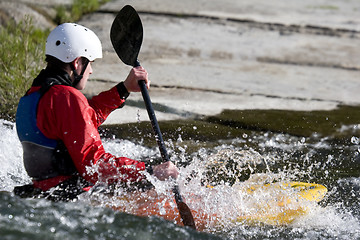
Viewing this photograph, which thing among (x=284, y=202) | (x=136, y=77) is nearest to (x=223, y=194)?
(x=284, y=202)

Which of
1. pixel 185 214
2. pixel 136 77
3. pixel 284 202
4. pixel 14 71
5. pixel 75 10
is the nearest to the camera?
pixel 185 214

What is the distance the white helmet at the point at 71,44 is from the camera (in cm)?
324

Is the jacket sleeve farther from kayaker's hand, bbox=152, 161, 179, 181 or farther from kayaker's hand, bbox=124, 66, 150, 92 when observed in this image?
kayaker's hand, bbox=124, 66, 150, 92

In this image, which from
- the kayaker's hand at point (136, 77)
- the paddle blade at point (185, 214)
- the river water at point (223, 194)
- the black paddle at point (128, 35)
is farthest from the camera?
the black paddle at point (128, 35)

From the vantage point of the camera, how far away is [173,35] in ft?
25.3

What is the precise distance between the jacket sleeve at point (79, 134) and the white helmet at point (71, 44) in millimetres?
270

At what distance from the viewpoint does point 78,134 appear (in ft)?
9.65

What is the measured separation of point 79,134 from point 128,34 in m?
1.13

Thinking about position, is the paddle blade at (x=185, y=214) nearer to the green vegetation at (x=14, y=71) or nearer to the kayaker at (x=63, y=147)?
the kayaker at (x=63, y=147)

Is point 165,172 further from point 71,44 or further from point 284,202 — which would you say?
point 284,202

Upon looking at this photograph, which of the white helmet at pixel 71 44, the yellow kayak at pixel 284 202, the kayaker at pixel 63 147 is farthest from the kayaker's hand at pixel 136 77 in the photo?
the yellow kayak at pixel 284 202

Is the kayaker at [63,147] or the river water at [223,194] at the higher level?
the kayaker at [63,147]

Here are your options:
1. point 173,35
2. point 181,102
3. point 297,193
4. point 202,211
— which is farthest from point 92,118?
point 173,35

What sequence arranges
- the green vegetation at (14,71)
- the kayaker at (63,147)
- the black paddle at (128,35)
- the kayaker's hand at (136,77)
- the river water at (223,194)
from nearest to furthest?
the river water at (223,194)
the kayaker at (63,147)
the kayaker's hand at (136,77)
the black paddle at (128,35)
the green vegetation at (14,71)
